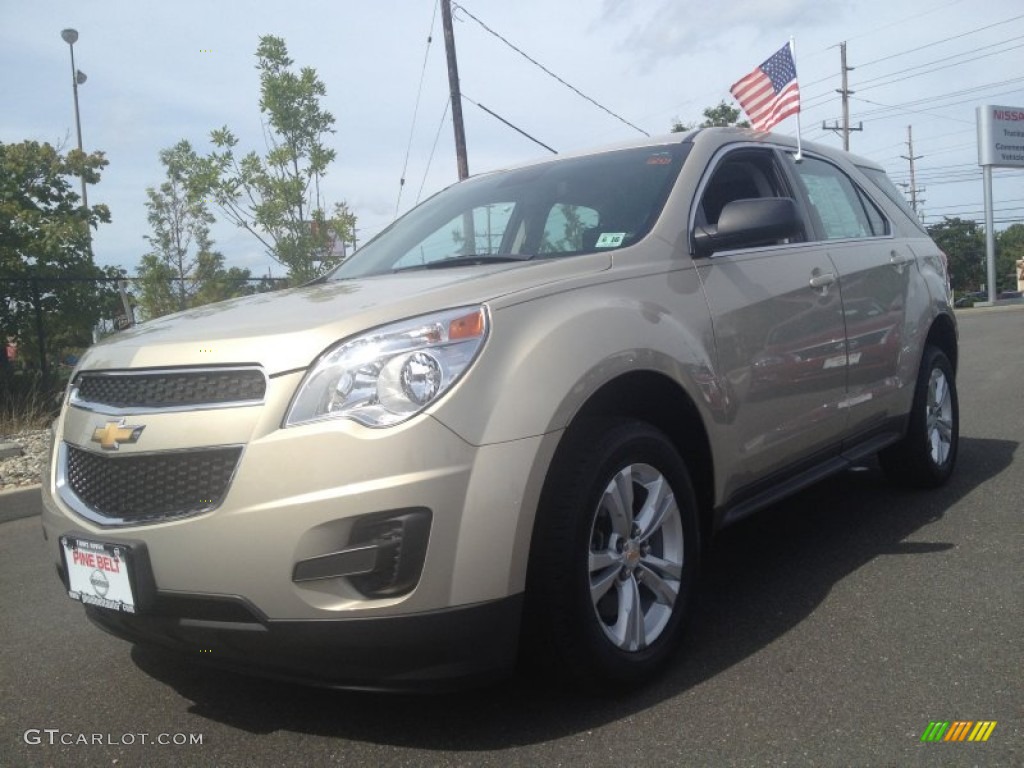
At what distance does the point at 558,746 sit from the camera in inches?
100

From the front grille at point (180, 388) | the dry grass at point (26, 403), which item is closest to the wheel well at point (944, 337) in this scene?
the front grille at point (180, 388)

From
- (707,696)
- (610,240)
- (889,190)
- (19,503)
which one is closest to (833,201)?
(889,190)

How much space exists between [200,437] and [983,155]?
52.6 meters

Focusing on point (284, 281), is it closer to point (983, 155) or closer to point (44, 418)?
point (44, 418)

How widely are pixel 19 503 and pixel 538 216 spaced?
4.50 meters

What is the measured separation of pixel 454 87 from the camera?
15430 millimetres

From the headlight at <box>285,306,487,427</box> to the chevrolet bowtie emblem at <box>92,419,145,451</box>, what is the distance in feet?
1.63

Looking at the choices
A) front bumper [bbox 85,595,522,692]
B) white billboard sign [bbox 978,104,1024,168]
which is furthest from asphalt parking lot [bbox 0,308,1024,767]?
Result: white billboard sign [bbox 978,104,1024,168]

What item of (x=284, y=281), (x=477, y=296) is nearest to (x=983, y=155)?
(x=284, y=281)

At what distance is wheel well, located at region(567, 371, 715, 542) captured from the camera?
2867mm

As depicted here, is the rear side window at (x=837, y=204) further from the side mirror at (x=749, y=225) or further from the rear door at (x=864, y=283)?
the side mirror at (x=749, y=225)

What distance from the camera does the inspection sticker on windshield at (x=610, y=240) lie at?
3.30 metres

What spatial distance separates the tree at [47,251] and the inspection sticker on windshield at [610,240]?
8638 mm

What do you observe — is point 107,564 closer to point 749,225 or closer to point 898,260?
point 749,225
